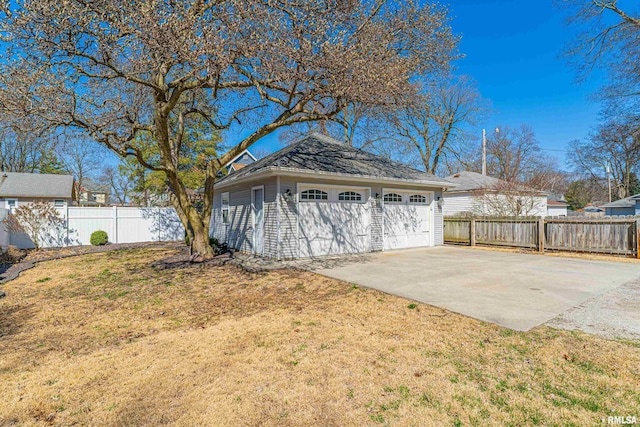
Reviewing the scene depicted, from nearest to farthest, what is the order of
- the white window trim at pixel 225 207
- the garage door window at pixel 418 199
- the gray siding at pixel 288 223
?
1. the gray siding at pixel 288 223
2. the garage door window at pixel 418 199
3. the white window trim at pixel 225 207

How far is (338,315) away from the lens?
443cm

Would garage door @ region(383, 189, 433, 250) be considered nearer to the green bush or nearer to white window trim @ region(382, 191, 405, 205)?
white window trim @ region(382, 191, 405, 205)

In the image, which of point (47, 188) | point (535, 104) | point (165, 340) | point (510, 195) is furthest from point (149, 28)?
point (47, 188)

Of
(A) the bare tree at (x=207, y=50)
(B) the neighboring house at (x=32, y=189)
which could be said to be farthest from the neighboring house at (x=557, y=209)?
(B) the neighboring house at (x=32, y=189)

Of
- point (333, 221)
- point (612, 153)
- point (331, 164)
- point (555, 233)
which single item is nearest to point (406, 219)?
point (333, 221)

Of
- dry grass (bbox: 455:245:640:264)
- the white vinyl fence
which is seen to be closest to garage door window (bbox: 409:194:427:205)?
dry grass (bbox: 455:245:640:264)

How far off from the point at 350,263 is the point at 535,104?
18853mm

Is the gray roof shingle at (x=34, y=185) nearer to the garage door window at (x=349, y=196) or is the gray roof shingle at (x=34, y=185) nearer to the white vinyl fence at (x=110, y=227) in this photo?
the white vinyl fence at (x=110, y=227)

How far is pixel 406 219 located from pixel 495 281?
18.6 ft

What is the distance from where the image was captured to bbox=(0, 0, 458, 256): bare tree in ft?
16.9

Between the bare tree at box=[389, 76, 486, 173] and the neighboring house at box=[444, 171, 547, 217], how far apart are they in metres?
2.83

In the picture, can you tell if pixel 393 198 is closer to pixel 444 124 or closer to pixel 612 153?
pixel 612 153

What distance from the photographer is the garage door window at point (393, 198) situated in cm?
1120

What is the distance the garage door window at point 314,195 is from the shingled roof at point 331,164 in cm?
75
